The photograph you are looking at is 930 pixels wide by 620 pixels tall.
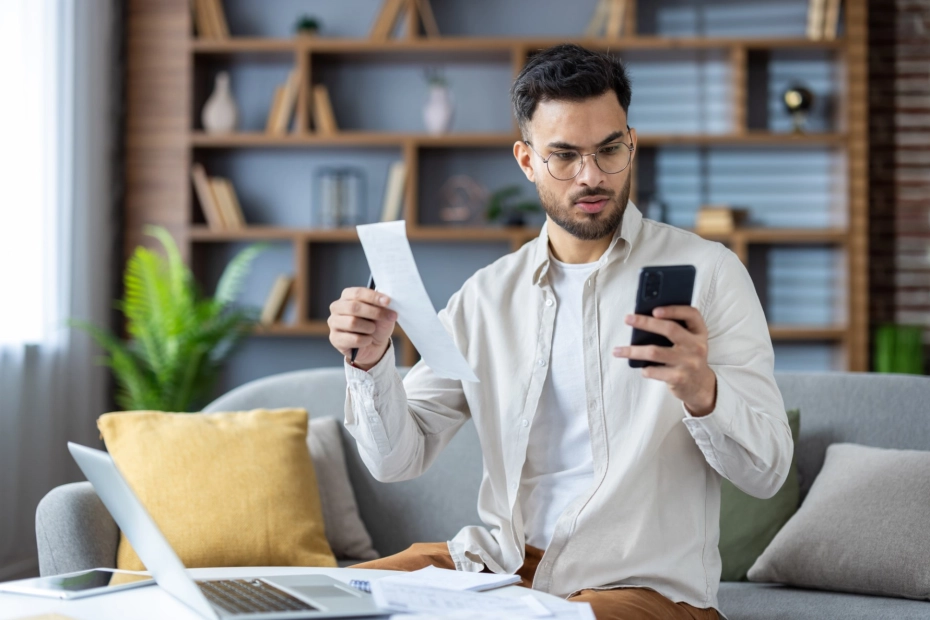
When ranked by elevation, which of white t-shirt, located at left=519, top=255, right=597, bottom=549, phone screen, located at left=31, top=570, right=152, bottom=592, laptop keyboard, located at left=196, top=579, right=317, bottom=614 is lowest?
phone screen, located at left=31, top=570, right=152, bottom=592

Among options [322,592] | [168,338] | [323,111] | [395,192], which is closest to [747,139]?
[395,192]

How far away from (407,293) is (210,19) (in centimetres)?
341

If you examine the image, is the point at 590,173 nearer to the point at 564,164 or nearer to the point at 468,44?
the point at 564,164

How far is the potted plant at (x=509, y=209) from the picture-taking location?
161 inches

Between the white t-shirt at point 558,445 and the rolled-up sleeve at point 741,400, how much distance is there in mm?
224

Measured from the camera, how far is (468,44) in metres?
4.07

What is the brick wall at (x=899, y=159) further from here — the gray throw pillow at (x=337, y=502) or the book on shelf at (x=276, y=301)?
the gray throw pillow at (x=337, y=502)

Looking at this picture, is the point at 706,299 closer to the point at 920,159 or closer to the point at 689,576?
the point at 689,576

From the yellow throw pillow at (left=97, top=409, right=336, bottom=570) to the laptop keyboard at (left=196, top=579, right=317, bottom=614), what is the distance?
813 millimetres

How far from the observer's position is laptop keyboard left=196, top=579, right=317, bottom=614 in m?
1.03

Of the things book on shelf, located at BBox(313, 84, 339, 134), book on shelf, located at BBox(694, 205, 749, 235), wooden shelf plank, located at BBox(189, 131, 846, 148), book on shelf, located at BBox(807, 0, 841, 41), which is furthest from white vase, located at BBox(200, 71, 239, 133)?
book on shelf, located at BBox(807, 0, 841, 41)

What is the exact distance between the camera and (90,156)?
13.0 feet

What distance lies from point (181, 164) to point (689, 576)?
334 centimetres

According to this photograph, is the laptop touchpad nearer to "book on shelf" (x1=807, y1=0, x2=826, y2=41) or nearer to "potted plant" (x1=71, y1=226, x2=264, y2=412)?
"potted plant" (x1=71, y1=226, x2=264, y2=412)
